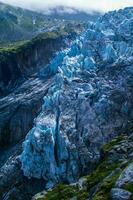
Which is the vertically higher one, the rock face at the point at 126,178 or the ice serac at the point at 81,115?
the rock face at the point at 126,178

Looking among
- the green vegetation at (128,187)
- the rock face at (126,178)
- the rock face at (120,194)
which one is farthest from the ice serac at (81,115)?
the rock face at (120,194)

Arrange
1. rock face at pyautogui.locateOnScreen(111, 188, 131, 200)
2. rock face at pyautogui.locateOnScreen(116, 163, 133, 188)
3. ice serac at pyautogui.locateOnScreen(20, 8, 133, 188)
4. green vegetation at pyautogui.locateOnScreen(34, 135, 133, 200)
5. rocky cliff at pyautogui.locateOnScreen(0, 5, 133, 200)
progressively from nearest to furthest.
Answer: rock face at pyautogui.locateOnScreen(111, 188, 131, 200)
rock face at pyautogui.locateOnScreen(116, 163, 133, 188)
green vegetation at pyautogui.locateOnScreen(34, 135, 133, 200)
rocky cliff at pyautogui.locateOnScreen(0, 5, 133, 200)
ice serac at pyautogui.locateOnScreen(20, 8, 133, 188)

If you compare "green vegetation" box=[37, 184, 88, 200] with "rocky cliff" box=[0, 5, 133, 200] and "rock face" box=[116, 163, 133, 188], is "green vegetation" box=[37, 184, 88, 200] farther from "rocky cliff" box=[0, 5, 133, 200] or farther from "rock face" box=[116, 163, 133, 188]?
"rocky cliff" box=[0, 5, 133, 200]

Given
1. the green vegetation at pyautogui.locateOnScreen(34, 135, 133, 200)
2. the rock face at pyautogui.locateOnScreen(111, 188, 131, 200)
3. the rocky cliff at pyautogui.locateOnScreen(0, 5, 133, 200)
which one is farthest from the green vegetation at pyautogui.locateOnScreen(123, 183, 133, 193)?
the rocky cliff at pyautogui.locateOnScreen(0, 5, 133, 200)

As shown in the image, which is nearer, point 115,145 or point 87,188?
point 87,188

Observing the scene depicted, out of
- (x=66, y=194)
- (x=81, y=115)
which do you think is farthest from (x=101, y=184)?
(x=81, y=115)

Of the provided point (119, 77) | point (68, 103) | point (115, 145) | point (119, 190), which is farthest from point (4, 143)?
point (119, 190)

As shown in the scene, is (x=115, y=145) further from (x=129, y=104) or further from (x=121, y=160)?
(x=129, y=104)

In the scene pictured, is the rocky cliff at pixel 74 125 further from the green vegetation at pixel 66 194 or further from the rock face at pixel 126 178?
the rock face at pixel 126 178

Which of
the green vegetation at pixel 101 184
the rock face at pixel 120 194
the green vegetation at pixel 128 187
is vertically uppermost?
the green vegetation at pixel 128 187
